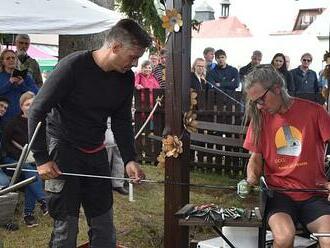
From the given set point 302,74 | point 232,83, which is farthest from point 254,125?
point 302,74

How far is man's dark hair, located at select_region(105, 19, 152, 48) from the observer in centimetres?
288

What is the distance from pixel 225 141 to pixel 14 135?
293 cm

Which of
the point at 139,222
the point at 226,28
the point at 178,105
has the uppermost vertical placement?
the point at 226,28

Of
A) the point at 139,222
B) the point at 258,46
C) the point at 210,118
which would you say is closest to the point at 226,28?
the point at 258,46

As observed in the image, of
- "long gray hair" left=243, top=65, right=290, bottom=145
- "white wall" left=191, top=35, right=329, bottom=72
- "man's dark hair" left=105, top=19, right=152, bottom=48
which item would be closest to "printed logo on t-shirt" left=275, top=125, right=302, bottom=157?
"long gray hair" left=243, top=65, right=290, bottom=145

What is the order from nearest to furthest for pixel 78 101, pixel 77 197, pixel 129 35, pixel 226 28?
pixel 129 35
pixel 78 101
pixel 77 197
pixel 226 28

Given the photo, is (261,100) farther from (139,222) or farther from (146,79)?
(146,79)

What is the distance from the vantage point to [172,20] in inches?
140

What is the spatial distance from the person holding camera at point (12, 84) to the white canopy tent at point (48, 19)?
0.38 meters

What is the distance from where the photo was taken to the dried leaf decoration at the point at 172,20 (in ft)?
11.6

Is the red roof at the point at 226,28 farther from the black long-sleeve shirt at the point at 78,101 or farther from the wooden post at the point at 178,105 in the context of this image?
the black long-sleeve shirt at the point at 78,101

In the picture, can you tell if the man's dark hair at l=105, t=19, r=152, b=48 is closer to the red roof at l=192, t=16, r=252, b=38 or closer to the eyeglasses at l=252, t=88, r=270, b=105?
the eyeglasses at l=252, t=88, r=270, b=105

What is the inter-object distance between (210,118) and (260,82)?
4.91 meters

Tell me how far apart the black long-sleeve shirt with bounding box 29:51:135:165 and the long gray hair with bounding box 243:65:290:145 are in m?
0.74
